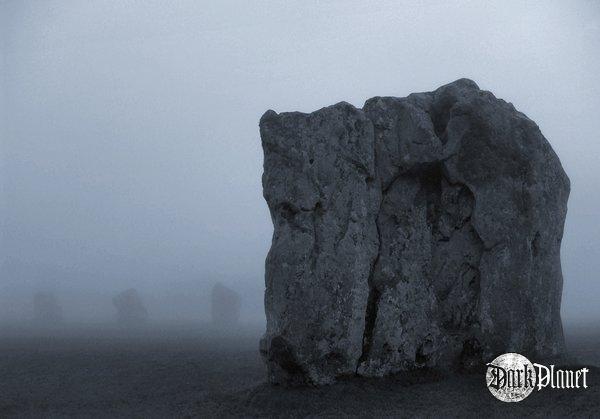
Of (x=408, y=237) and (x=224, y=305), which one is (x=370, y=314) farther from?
(x=224, y=305)

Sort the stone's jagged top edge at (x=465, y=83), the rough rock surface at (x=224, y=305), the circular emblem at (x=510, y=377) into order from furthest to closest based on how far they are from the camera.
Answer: the rough rock surface at (x=224, y=305)
the stone's jagged top edge at (x=465, y=83)
the circular emblem at (x=510, y=377)

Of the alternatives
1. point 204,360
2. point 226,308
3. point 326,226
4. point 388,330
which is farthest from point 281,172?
point 226,308

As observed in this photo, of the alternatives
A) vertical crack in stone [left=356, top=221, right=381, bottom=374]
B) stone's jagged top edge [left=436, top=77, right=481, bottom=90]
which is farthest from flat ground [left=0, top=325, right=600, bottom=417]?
stone's jagged top edge [left=436, top=77, right=481, bottom=90]

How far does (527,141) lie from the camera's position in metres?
17.7

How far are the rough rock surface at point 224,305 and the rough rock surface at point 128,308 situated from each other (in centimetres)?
1304

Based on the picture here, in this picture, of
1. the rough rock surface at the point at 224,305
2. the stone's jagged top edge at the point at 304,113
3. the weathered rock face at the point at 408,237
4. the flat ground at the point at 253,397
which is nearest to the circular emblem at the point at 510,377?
the flat ground at the point at 253,397

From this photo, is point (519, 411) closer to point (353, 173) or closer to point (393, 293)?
point (393, 293)

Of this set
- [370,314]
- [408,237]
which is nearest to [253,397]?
[370,314]

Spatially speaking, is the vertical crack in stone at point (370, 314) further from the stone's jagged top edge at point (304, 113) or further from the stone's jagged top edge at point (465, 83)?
the stone's jagged top edge at point (465, 83)

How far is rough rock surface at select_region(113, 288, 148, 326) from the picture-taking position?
103m

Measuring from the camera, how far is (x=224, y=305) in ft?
334

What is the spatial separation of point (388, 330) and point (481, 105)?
7.01 metres

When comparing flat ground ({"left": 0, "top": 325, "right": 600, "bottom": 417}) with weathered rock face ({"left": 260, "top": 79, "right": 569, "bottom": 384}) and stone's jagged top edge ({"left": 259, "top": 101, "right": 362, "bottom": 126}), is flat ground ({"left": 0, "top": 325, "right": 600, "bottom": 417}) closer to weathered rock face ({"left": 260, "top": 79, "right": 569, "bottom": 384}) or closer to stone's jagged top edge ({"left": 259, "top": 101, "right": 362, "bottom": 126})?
weathered rock face ({"left": 260, "top": 79, "right": 569, "bottom": 384})

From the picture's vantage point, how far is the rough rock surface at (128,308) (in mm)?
102750
